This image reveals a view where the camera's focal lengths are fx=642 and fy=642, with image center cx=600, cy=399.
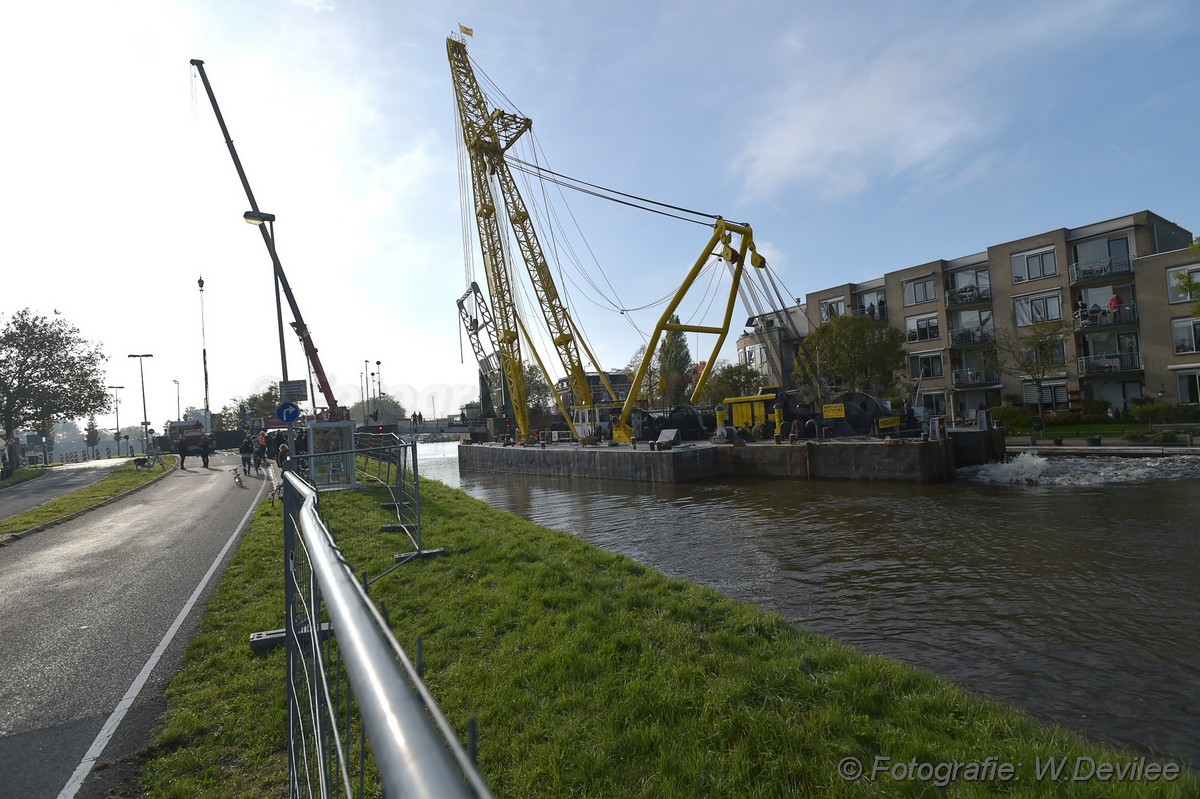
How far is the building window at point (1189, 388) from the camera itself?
33.5m

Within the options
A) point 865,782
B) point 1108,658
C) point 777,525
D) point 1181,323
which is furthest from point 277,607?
point 1181,323

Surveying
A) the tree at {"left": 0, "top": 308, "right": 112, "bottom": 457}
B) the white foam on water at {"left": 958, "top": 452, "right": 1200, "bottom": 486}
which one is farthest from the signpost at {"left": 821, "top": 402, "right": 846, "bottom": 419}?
the tree at {"left": 0, "top": 308, "right": 112, "bottom": 457}

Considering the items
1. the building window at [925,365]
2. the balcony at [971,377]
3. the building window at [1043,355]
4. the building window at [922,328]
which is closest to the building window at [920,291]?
the building window at [922,328]

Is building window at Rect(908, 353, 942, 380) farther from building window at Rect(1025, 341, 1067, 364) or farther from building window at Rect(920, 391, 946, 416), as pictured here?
building window at Rect(1025, 341, 1067, 364)

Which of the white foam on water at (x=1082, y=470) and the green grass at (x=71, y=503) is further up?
the green grass at (x=71, y=503)

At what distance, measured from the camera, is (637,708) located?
181 inches

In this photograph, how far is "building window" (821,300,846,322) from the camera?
5272 cm

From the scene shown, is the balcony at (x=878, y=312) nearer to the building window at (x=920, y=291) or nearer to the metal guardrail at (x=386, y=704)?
the building window at (x=920, y=291)

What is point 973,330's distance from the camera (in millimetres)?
43281

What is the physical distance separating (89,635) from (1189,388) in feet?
150

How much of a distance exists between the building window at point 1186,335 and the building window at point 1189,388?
128 centimetres

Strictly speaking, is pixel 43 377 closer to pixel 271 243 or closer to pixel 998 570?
pixel 271 243

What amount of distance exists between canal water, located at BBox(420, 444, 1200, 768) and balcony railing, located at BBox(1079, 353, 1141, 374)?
18.0 meters

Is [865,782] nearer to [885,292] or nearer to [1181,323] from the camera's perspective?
[1181,323]
